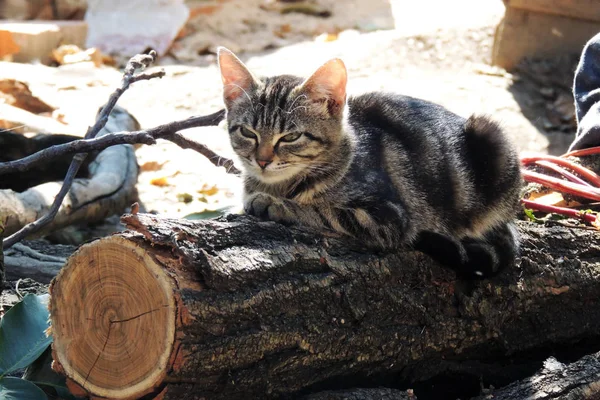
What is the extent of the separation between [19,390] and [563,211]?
2380mm

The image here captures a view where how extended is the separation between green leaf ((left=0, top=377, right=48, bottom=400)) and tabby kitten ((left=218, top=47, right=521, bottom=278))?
952mm

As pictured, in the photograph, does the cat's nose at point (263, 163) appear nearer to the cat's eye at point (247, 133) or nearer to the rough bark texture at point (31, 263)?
the cat's eye at point (247, 133)

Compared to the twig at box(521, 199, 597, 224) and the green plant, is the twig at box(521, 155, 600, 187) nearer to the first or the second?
the twig at box(521, 199, 597, 224)

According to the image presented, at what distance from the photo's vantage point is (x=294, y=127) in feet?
9.44

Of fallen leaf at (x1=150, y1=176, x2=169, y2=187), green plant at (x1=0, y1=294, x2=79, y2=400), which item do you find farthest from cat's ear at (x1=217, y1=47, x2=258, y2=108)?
fallen leaf at (x1=150, y1=176, x2=169, y2=187)

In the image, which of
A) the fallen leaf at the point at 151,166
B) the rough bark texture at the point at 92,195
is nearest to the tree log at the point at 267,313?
the rough bark texture at the point at 92,195

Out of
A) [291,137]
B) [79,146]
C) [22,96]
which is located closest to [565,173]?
[291,137]

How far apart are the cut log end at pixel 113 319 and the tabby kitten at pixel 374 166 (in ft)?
2.27

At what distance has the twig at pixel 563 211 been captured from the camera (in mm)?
3316

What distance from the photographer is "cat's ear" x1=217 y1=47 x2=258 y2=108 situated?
3006mm

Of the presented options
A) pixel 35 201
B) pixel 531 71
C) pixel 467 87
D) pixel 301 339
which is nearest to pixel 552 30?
pixel 531 71

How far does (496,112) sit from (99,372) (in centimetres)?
543

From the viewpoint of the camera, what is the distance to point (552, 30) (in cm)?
752

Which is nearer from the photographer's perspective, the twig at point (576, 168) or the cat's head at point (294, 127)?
the cat's head at point (294, 127)
